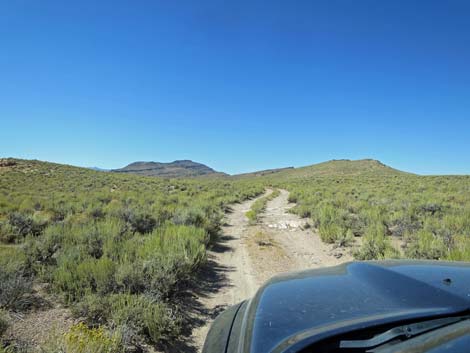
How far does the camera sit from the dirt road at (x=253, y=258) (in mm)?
5504

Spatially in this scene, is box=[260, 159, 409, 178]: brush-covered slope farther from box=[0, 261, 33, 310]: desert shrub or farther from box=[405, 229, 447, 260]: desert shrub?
box=[0, 261, 33, 310]: desert shrub

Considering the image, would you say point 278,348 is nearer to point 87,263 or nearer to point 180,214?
point 87,263

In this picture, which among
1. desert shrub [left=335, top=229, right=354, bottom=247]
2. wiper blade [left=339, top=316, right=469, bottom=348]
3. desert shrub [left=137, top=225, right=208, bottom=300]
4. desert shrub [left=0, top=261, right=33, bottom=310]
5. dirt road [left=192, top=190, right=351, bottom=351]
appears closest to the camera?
wiper blade [left=339, top=316, right=469, bottom=348]

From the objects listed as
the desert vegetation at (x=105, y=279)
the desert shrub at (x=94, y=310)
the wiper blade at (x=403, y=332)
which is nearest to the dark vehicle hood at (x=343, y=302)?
the wiper blade at (x=403, y=332)

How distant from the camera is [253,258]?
313 inches

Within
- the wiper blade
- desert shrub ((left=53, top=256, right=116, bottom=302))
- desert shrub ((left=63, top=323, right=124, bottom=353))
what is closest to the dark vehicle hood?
the wiper blade

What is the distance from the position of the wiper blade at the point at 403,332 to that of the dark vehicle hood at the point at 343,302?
0.16ft

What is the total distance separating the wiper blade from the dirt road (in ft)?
10.3

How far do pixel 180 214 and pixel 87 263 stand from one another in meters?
6.02

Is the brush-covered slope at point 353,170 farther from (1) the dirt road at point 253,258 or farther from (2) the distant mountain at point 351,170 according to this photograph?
(1) the dirt road at point 253,258

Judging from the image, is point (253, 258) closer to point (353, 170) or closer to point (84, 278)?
point (84, 278)

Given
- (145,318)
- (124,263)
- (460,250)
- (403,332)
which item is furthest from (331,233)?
(403,332)

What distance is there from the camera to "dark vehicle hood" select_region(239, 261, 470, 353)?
1.52 m

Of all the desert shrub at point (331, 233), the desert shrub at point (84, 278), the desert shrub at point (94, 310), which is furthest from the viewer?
the desert shrub at point (331, 233)
